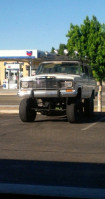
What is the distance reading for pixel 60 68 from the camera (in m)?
15.1

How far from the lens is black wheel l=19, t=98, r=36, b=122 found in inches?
547

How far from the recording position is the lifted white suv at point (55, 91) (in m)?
13.4

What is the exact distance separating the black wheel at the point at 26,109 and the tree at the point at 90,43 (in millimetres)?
20846

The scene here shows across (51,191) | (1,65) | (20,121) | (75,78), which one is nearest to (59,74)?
(75,78)

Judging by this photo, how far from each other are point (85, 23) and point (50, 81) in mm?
23362

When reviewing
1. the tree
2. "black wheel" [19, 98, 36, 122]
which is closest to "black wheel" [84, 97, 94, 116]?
"black wheel" [19, 98, 36, 122]

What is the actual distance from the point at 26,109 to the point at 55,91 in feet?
4.17

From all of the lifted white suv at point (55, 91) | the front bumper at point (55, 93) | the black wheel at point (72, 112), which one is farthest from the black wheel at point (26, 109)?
the black wheel at point (72, 112)

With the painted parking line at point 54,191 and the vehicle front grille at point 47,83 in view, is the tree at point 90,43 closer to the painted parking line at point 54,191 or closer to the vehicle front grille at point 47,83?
the vehicle front grille at point 47,83

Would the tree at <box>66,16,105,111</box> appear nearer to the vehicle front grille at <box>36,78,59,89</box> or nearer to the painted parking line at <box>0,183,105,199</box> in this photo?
the vehicle front grille at <box>36,78,59,89</box>

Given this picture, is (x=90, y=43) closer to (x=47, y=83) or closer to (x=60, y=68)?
(x=60, y=68)

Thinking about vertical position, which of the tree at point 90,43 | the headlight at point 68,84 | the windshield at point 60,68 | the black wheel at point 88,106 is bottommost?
the black wheel at point 88,106

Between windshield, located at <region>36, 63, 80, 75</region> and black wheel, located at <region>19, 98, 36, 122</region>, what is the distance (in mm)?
1652

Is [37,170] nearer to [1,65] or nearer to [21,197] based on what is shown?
[21,197]
